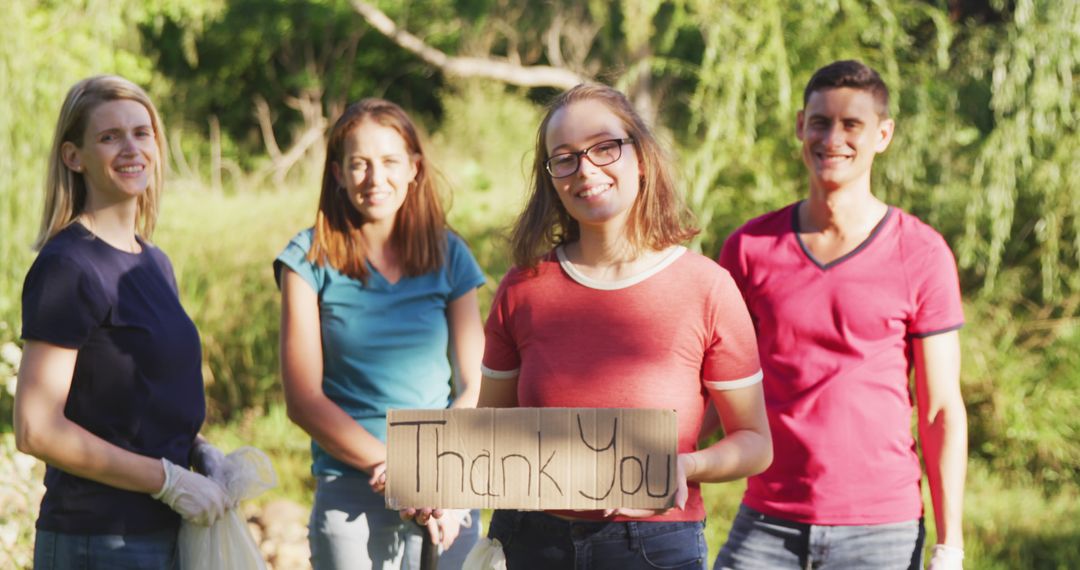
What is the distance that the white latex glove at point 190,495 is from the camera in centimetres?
224

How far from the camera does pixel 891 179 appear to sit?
6.55 metres

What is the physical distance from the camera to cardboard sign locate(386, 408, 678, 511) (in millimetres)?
1804

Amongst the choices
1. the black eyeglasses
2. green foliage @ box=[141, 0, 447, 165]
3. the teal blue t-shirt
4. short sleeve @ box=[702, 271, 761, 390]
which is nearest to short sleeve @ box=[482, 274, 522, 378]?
the black eyeglasses

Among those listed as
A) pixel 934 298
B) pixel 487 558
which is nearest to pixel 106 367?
pixel 487 558

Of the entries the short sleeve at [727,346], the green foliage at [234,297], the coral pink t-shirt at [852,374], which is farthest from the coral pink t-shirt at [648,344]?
the green foliage at [234,297]

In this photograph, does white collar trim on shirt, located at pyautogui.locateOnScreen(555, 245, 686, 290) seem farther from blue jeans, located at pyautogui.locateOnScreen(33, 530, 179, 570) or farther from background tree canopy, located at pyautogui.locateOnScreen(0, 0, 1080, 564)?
background tree canopy, located at pyautogui.locateOnScreen(0, 0, 1080, 564)

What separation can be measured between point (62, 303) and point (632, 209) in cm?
108

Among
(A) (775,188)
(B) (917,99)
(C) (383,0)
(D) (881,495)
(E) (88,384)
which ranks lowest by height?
(D) (881,495)

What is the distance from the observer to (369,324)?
8.63ft

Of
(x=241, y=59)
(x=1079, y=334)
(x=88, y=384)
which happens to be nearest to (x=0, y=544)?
(x=88, y=384)

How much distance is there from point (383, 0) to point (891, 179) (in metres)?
11.2

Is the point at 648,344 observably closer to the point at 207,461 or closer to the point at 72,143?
the point at 207,461

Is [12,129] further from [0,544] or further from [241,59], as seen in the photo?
[241,59]

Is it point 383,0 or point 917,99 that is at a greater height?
point 383,0
